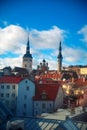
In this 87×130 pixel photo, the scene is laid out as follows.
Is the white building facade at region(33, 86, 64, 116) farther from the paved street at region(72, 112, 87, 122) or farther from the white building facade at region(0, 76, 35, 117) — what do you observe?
the paved street at region(72, 112, 87, 122)

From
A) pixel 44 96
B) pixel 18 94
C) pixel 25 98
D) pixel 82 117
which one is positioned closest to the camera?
pixel 82 117

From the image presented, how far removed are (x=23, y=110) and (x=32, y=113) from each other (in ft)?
5.19

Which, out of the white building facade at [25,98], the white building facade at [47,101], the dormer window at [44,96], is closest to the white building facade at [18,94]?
the white building facade at [25,98]

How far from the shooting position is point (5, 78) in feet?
125

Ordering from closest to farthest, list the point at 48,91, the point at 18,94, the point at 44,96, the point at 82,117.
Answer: the point at 82,117 < the point at 44,96 < the point at 48,91 < the point at 18,94

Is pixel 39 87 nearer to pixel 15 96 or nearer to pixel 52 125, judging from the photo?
pixel 15 96

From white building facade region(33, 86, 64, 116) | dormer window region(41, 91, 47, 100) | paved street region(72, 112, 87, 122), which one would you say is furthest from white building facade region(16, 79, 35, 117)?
paved street region(72, 112, 87, 122)

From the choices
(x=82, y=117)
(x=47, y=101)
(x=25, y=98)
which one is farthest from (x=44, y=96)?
(x=82, y=117)

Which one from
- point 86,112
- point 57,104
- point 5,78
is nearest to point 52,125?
point 86,112

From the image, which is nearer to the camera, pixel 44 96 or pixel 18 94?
pixel 44 96

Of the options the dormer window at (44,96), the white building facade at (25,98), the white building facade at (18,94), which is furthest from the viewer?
the white building facade at (18,94)

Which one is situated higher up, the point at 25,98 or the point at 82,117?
the point at 25,98

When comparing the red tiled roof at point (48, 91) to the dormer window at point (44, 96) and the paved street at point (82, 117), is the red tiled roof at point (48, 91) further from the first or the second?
the paved street at point (82, 117)

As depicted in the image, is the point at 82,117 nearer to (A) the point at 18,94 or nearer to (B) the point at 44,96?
(B) the point at 44,96
